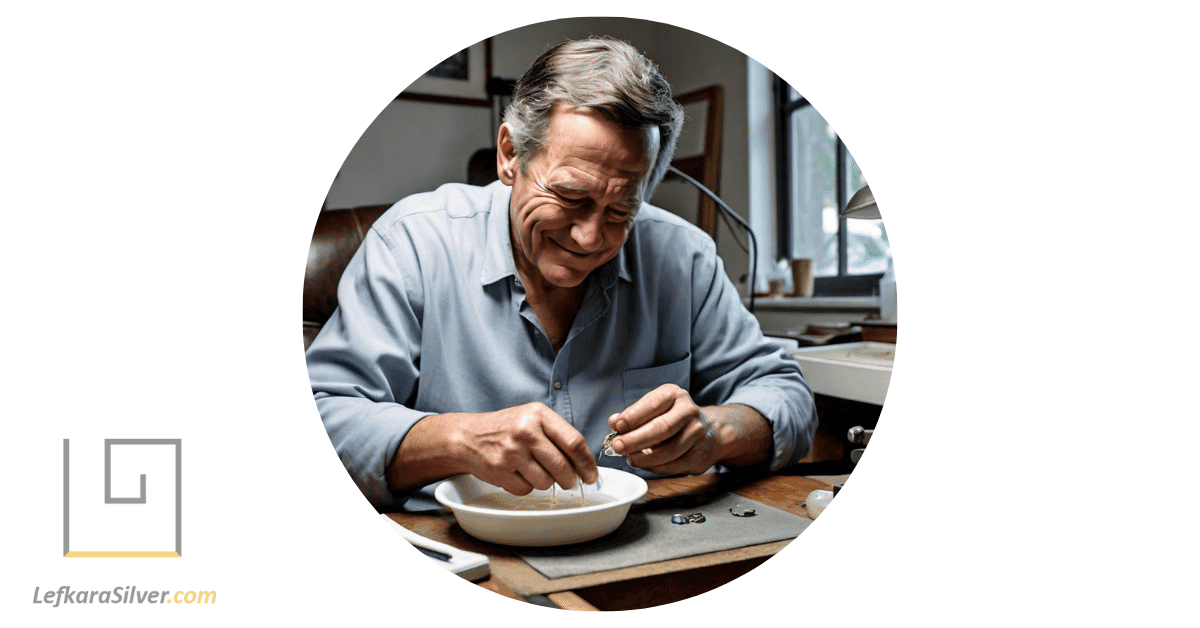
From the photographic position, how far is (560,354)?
92cm

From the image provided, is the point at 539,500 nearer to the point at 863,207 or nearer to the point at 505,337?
the point at 505,337

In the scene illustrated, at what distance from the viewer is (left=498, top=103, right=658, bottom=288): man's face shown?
81cm

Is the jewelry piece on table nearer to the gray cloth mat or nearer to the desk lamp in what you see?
the gray cloth mat

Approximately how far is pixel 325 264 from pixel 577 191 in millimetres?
558

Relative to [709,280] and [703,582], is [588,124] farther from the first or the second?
[703,582]

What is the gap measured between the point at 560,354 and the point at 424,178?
612 millimetres

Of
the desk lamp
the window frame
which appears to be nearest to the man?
the desk lamp

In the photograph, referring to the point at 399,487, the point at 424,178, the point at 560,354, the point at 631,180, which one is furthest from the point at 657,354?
the point at 424,178

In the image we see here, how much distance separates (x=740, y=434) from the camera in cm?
89

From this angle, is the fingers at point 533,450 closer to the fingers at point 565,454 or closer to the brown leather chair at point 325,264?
the fingers at point 565,454

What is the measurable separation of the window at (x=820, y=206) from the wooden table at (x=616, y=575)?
42.1 inches

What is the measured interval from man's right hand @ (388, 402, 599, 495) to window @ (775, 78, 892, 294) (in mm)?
1127

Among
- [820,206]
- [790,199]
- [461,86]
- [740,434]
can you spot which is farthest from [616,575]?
[820,206]

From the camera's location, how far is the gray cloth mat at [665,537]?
25.7 inches
